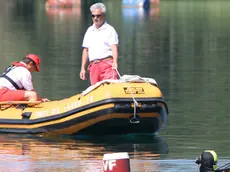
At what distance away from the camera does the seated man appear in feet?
44.6

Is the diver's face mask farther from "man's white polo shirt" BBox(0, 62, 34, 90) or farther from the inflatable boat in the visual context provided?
"man's white polo shirt" BBox(0, 62, 34, 90)

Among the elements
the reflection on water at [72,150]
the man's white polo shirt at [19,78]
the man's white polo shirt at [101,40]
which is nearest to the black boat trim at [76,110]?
the reflection on water at [72,150]

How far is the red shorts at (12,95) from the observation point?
44.6 feet

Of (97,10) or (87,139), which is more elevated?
(97,10)

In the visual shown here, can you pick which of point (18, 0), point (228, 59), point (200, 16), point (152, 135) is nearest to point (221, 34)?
point (228, 59)

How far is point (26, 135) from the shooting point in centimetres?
1345

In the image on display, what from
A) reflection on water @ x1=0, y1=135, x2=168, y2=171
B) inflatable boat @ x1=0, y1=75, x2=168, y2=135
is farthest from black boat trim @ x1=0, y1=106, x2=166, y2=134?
reflection on water @ x1=0, y1=135, x2=168, y2=171

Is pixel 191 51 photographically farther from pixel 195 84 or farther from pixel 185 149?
pixel 185 149

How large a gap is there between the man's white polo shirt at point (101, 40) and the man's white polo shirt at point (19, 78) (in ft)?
3.29

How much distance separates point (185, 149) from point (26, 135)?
252cm

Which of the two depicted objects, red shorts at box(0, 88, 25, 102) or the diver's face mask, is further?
red shorts at box(0, 88, 25, 102)

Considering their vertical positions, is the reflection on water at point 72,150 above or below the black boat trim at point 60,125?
below

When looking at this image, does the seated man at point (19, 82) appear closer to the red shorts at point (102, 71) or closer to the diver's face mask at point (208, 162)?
the red shorts at point (102, 71)

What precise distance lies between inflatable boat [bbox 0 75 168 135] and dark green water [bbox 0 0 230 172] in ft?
0.57
